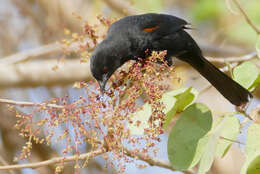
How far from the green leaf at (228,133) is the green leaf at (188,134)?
12cm

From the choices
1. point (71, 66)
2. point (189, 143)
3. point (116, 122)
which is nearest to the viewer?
point (116, 122)

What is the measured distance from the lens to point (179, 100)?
2740 mm

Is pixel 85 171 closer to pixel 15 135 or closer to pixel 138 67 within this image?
pixel 15 135

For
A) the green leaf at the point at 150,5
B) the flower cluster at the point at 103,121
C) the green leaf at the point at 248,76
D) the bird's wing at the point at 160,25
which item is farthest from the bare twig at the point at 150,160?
the green leaf at the point at 150,5

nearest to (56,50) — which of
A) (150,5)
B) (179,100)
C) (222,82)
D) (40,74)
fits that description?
(40,74)

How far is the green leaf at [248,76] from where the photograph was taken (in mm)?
2708

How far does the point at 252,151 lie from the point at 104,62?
4.59 feet

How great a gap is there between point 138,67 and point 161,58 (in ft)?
0.48

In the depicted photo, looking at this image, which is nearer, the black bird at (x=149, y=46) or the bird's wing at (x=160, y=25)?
the black bird at (x=149, y=46)

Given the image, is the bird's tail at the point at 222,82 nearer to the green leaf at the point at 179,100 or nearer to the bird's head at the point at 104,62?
the green leaf at the point at 179,100

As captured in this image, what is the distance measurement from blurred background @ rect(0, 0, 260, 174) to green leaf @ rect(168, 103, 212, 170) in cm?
92

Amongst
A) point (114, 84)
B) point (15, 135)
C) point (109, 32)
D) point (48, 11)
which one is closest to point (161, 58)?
point (114, 84)

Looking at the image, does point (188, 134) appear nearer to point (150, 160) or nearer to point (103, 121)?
point (150, 160)

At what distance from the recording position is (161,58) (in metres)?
2.68
